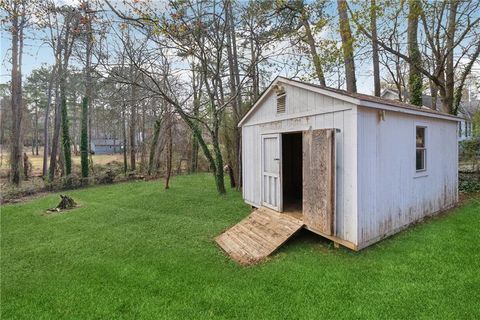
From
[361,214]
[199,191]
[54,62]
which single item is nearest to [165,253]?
[361,214]

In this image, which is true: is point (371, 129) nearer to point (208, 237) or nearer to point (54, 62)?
point (208, 237)

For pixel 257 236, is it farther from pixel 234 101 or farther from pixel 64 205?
pixel 234 101

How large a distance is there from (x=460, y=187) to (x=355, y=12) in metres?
6.78

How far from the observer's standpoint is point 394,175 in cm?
493

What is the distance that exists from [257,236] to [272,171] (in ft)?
5.49

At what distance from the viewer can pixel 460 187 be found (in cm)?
892

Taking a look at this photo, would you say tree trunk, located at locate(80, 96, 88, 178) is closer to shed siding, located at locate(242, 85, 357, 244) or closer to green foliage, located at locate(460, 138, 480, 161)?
shed siding, located at locate(242, 85, 357, 244)

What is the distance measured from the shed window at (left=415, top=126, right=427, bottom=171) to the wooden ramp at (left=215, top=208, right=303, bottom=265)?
3109 mm

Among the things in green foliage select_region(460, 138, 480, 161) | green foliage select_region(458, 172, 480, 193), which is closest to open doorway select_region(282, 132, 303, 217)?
green foliage select_region(458, 172, 480, 193)

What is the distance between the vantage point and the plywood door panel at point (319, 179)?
4414mm

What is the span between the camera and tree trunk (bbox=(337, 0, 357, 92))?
8.80m

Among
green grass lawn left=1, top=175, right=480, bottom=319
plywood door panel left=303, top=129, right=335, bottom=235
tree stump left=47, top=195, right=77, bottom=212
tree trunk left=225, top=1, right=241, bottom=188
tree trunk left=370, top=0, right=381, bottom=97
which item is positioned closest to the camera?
green grass lawn left=1, top=175, right=480, bottom=319

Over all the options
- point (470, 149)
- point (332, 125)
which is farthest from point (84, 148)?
point (470, 149)

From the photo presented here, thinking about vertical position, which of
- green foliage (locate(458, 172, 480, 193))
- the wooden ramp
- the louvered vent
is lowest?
the wooden ramp
